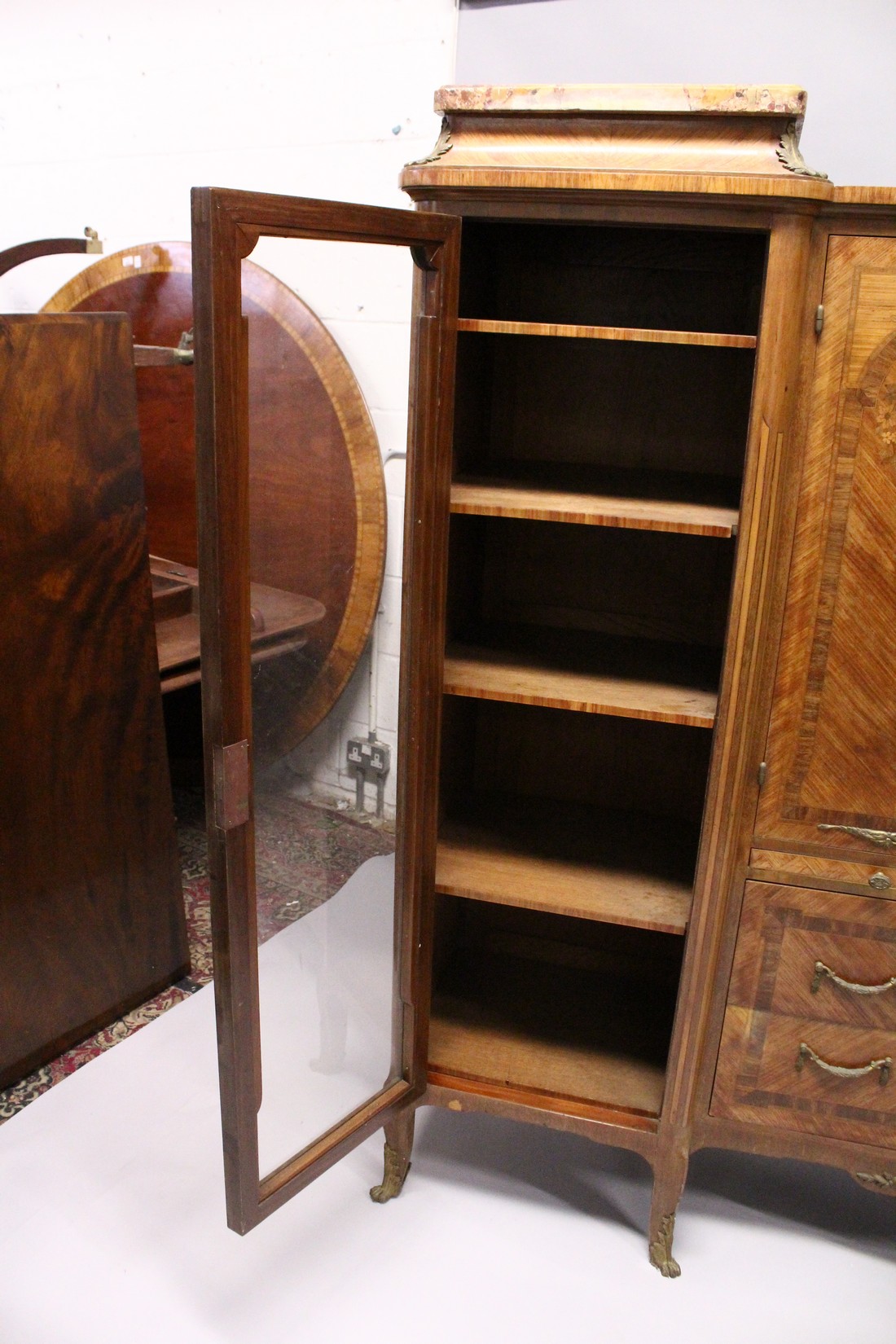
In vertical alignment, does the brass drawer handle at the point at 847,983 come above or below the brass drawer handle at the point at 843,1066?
above

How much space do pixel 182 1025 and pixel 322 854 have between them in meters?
0.87

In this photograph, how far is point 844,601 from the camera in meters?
1.37

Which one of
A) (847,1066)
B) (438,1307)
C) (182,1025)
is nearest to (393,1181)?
(438,1307)

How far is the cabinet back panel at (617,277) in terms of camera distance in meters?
1.66

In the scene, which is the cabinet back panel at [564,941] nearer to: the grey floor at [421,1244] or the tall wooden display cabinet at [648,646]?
the tall wooden display cabinet at [648,646]

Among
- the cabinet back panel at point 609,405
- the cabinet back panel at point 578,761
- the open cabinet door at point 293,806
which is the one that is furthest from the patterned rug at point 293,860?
the cabinet back panel at point 609,405

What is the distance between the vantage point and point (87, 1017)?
2062 mm

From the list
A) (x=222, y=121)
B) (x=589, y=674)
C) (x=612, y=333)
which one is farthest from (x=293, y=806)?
(x=222, y=121)

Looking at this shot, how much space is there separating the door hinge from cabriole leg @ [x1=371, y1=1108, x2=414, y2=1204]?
2.33 feet

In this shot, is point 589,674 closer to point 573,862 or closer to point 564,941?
point 573,862

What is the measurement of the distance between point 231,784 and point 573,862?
0.71 metres

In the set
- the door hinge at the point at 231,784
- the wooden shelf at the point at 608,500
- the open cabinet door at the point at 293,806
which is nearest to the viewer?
the open cabinet door at the point at 293,806

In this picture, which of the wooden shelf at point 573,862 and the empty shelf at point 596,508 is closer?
the empty shelf at point 596,508

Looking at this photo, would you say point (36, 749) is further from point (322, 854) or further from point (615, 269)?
point (615, 269)
